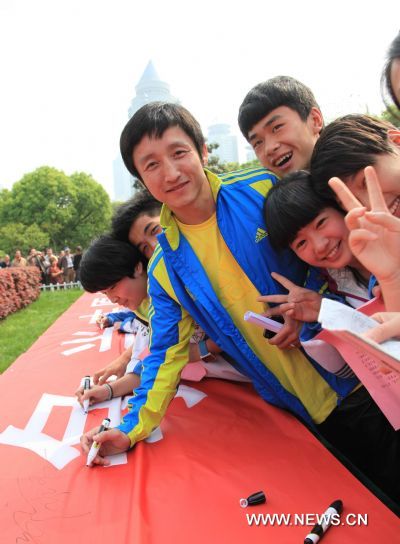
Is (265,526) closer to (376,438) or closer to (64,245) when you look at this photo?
(376,438)

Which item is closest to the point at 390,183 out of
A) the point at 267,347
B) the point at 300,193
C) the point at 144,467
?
the point at 300,193

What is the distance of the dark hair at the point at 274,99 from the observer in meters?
2.00

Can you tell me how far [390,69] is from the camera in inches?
58.9

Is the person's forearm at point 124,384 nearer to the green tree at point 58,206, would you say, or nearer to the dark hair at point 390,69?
the dark hair at point 390,69

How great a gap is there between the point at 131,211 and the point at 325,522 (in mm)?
1892

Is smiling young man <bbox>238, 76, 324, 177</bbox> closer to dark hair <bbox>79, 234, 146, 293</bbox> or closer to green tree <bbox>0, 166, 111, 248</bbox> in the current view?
dark hair <bbox>79, 234, 146, 293</bbox>

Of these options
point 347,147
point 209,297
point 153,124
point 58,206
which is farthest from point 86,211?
point 347,147

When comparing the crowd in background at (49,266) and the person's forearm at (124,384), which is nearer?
the person's forearm at (124,384)

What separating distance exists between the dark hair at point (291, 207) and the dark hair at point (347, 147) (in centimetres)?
5

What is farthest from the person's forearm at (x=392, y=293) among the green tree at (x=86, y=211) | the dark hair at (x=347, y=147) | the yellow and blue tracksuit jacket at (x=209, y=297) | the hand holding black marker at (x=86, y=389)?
the green tree at (x=86, y=211)

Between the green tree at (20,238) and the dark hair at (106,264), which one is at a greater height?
the dark hair at (106,264)

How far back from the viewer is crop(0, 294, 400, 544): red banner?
4.19 feet

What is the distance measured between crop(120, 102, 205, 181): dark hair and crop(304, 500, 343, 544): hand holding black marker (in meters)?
1.49

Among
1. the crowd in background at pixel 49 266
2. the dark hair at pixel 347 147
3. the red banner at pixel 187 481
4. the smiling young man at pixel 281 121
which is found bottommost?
the crowd in background at pixel 49 266
